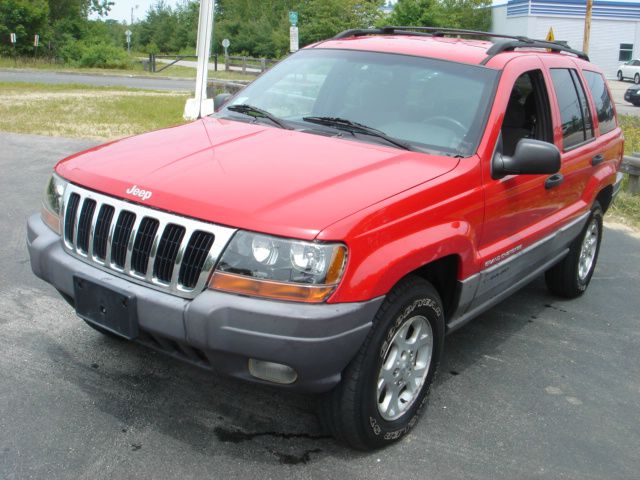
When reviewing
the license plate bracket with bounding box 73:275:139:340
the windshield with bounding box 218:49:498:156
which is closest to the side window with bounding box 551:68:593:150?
the windshield with bounding box 218:49:498:156

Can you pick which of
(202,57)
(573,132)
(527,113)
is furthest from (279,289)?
(202,57)

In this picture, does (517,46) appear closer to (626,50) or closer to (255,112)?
(255,112)

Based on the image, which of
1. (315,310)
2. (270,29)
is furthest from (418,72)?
(270,29)

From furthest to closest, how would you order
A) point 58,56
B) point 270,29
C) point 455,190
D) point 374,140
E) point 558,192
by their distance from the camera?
point 270,29, point 58,56, point 558,192, point 374,140, point 455,190

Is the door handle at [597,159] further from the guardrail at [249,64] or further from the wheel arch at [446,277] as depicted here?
the guardrail at [249,64]

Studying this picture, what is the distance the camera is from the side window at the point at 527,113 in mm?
4379

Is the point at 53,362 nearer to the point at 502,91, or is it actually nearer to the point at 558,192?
the point at 502,91

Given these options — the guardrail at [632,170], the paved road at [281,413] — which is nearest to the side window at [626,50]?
the guardrail at [632,170]

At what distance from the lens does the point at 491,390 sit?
161 inches

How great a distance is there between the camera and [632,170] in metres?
9.30

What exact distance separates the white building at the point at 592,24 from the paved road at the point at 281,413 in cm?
4874

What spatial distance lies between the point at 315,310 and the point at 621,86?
41977 millimetres

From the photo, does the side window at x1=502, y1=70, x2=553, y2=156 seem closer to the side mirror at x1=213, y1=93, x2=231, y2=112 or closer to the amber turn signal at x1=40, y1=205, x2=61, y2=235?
the side mirror at x1=213, y1=93, x2=231, y2=112

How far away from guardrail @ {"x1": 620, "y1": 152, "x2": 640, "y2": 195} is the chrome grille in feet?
24.9
